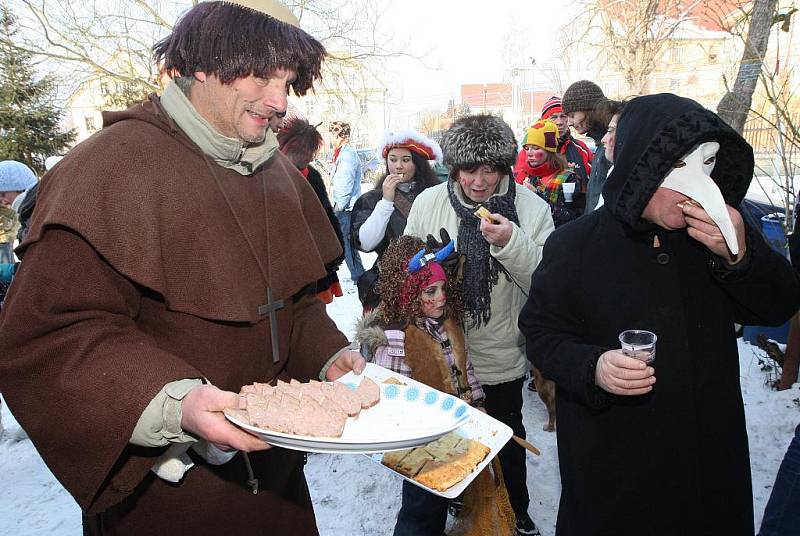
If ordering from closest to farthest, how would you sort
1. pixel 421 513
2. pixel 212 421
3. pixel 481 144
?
pixel 212 421 → pixel 421 513 → pixel 481 144

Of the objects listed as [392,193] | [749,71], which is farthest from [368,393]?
[749,71]

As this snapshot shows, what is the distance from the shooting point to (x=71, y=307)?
4.14ft

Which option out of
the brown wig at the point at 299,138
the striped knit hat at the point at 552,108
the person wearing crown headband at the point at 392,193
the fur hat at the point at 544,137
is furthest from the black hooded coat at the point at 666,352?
the striped knit hat at the point at 552,108

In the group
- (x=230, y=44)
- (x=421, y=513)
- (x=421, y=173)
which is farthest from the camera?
(x=421, y=173)

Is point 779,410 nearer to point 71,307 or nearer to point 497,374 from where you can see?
point 497,374

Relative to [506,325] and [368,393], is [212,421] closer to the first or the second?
[368,393]

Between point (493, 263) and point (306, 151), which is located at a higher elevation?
point (306, 151)

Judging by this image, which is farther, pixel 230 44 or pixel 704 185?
pixel 704 185

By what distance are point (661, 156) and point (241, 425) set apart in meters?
1.42

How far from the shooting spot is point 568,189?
185 inches

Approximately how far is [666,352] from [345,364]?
3.55 feet

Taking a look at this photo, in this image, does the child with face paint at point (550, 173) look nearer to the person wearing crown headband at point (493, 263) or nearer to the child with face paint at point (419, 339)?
the person wearing crown headband at point (493, 263)

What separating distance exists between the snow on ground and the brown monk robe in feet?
5.20

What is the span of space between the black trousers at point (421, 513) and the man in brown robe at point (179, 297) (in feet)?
3.08
